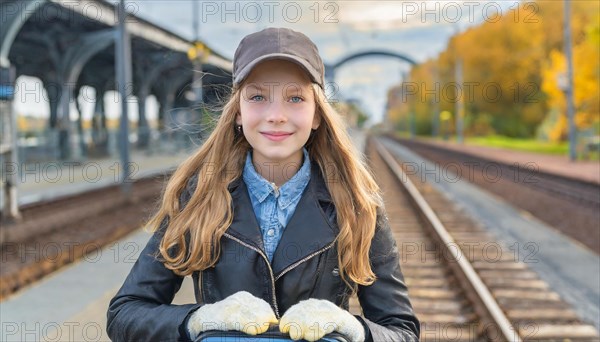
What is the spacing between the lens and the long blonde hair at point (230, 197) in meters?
1.72

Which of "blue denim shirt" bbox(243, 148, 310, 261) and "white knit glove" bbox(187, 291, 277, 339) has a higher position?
"blue denim shirt" bbox(243, 148, 310, 261)

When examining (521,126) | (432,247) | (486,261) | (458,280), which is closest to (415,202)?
(432,247)

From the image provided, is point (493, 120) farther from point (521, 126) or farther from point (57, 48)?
point (57, 48)

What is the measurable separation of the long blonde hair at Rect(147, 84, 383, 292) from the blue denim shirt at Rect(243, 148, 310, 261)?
0.25 feet

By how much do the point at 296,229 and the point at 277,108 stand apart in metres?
0.35

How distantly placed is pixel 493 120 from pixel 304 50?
6452cm

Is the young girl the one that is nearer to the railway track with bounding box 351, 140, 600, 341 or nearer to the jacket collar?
the jacket collar

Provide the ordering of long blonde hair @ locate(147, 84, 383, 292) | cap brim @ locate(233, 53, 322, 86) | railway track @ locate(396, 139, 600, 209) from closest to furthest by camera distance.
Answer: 1. cap brim @ locate(233, 53, 322, 86)
2. long blonde hair @ locate(147, 84, 383, 292)
3. railway track @ locate(396, 139, 600, 209)

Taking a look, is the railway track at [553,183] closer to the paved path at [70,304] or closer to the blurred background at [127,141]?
the blurred background at [127,141]

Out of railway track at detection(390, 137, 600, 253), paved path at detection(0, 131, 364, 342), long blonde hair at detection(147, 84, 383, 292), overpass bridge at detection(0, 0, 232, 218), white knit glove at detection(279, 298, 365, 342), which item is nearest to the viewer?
white knit glove at detection(279, 298, 365, 342)

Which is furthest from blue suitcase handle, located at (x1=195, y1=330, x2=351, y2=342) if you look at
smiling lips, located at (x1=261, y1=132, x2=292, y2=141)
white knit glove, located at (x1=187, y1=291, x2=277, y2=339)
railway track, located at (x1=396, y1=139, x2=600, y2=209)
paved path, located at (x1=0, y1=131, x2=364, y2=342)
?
railway track, located at (x1=396, y1=139, x2=600, y2=209)

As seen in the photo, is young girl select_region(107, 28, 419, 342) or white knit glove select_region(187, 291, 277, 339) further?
young girl select_region(107, 28, 419, 342)

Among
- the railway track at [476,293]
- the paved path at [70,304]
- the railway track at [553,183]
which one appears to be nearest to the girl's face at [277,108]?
the railway track at [476,293]

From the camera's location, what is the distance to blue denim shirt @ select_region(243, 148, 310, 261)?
1.78 metres
